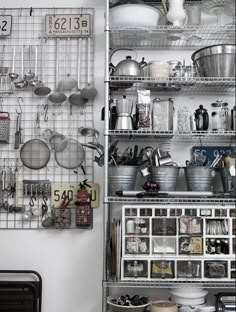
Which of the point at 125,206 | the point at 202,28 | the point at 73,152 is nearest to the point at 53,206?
the point at 73,152

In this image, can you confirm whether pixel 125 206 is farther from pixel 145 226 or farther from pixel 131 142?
pixel 131 142

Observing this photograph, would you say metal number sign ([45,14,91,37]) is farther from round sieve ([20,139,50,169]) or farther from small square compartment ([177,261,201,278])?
small square compartment ([177,261,201,278])

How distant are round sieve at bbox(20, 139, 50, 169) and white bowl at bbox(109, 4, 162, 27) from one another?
0.75m

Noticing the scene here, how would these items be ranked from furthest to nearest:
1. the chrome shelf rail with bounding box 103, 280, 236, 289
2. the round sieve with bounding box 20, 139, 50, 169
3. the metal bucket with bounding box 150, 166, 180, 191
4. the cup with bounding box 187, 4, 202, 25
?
the round sieve with bounding box 20, 139, 50, 169
the cup with bounding box 187, 4, 202, 25
the metal bucket with bounding box 150, 166, 180, 191
the chrome shelf rail with bounding box 103, 280, 236, 289

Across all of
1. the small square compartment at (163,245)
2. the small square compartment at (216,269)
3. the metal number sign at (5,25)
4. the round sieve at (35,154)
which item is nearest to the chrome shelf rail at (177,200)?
the small square compartment at (163,245)

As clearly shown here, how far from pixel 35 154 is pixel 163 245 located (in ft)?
2.76

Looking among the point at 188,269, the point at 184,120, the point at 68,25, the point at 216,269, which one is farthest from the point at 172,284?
the point at 68,25

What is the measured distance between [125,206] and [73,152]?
0.48 m

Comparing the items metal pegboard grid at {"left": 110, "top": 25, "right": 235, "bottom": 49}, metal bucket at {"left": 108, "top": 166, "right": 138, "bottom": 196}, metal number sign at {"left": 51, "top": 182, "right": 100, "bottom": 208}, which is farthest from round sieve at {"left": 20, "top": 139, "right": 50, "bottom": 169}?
metal pegboard grid at {"left": 110, "top": 25, "right": 235, "bottom": 49}

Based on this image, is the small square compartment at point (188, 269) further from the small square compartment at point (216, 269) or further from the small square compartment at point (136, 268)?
the small square compartment at point (136, 268)

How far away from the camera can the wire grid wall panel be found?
2422 millimetres

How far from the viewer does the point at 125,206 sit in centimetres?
211

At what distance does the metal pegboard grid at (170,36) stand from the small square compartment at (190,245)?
39.3 inches

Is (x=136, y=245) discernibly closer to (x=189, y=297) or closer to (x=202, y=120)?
(x=189, y=297)
